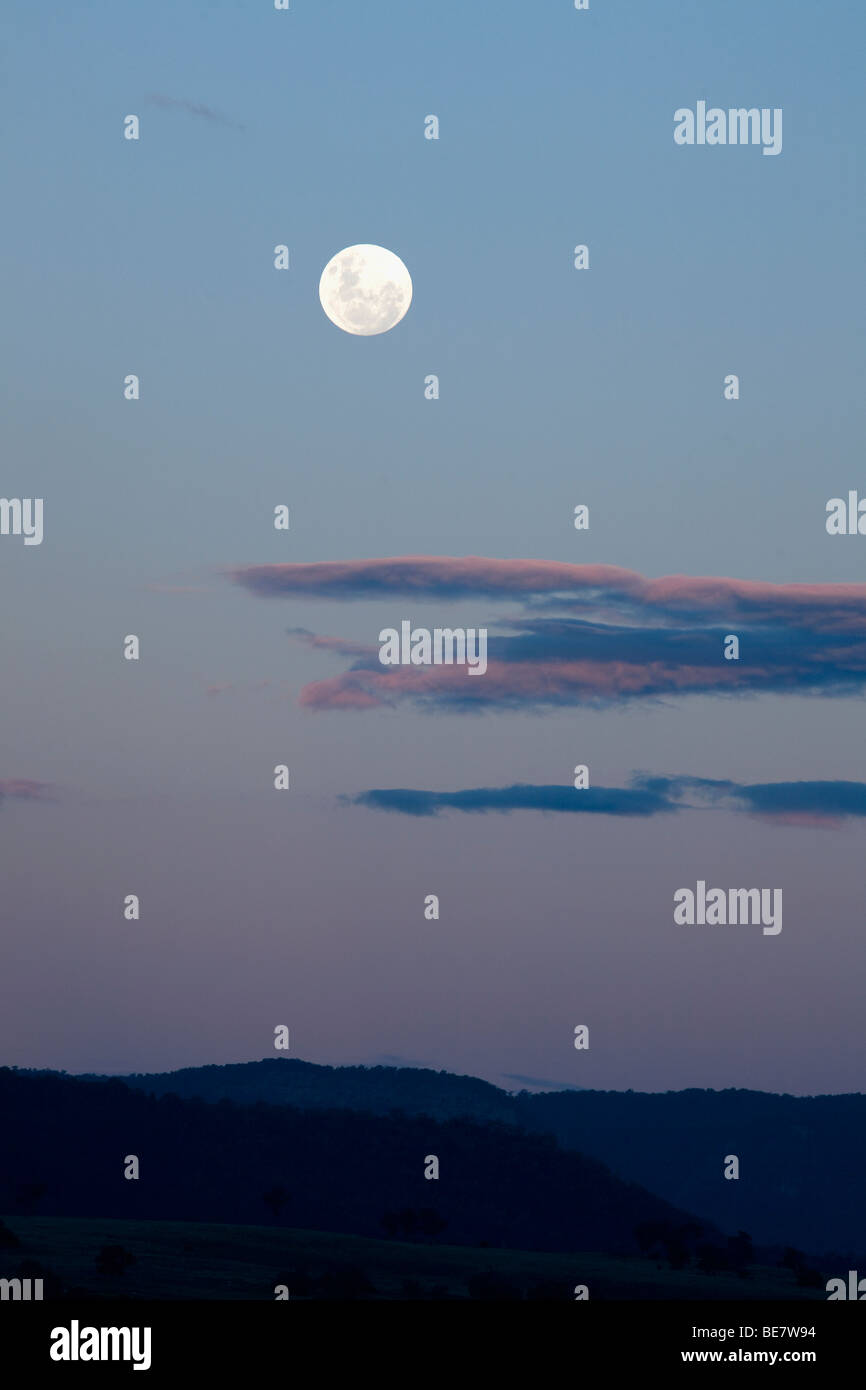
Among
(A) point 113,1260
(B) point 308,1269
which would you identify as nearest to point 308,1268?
(B) point 308,1269

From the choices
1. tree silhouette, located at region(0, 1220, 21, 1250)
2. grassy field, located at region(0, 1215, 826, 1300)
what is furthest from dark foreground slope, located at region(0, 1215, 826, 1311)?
tree silhouette, located at region(0, 1220, 21, 1250)

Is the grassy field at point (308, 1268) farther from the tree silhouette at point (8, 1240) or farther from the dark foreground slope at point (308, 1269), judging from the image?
the tree silhouette at point (8, 1240)

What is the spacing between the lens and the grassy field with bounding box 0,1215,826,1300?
498 feet

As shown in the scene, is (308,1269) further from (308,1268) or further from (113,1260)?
(113,1260)

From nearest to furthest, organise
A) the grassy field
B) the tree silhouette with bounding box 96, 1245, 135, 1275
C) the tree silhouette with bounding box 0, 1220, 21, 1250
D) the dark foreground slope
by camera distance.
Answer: the dark foreground slope, the grassy field, the tree silhouette with bounding box 96, 1245, 135, 1275, the tree silhouette with bounding box 0, 1220, 21, 1250

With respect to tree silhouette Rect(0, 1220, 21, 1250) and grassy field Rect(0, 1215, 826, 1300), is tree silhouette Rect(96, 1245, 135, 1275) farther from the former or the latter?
tree silhouette Rect(0, 1220, 21, 1250)

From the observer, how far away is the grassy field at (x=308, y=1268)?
152m

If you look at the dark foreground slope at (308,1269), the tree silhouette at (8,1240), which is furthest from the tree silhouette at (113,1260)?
the tree silhouette at (8,1240)

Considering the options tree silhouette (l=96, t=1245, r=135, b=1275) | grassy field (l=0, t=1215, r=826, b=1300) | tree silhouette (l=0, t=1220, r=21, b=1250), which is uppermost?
tree silhouette (l=0, t=1220, r=21, b=1250)

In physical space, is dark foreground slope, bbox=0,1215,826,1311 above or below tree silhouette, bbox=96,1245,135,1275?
below
